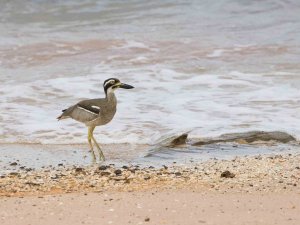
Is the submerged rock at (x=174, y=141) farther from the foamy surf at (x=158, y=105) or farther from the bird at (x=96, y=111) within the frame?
the bird at (x=96, y=111)

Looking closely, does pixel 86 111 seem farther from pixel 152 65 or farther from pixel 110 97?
pixel 152 65

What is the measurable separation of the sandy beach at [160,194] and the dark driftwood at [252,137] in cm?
90

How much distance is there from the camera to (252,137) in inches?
385

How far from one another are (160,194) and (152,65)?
833 cm

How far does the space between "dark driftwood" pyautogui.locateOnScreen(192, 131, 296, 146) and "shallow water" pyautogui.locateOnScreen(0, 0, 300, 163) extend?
0.56 metres

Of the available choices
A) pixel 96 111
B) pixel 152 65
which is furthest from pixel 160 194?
pixel 152 65

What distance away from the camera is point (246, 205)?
6.57 meters

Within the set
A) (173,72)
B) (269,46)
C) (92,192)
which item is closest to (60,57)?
(173,72)

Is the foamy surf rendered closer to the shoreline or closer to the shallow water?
the shallow water

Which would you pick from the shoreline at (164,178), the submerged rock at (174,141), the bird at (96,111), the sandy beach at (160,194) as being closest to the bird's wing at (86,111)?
the bird at (96,111)

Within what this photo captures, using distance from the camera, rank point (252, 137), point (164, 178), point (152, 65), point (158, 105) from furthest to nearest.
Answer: point (152, 65), point (158, 105), point (252, 137), point (164, 178)

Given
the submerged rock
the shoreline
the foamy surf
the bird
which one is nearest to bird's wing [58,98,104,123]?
the bird

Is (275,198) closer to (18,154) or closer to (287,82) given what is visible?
(18,154)

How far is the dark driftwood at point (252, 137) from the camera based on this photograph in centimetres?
970
